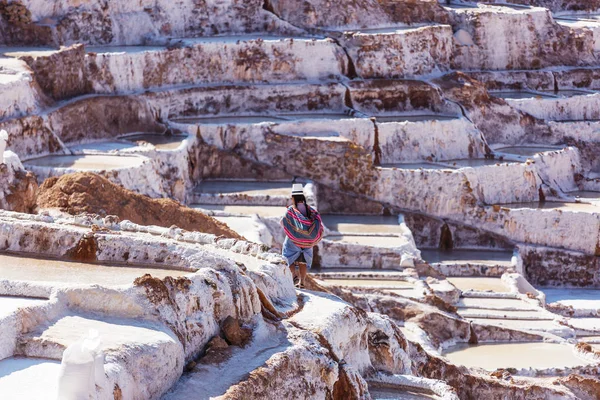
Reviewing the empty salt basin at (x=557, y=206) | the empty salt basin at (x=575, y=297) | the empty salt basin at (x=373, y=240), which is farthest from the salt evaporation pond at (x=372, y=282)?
the empty salt basin at (x=557, y=206)

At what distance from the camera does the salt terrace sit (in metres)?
8.78

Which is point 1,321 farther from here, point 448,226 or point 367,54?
point 367,54

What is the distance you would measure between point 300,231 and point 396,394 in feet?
7.41

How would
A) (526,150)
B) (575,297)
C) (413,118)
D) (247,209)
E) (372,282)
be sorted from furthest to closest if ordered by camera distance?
(526,150) < (413,118) < (575,297) < (247,209) < (372,282)

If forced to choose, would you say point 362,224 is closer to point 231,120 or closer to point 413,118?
point 231,120

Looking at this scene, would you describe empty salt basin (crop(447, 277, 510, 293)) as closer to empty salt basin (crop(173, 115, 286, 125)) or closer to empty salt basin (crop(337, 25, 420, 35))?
empty salt basin (crop(173, 115, 286, 125))

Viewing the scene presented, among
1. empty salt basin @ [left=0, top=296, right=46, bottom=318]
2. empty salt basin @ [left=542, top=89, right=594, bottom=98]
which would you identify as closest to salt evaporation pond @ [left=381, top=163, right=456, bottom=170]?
empty salt basin @ [left=542, top=89, right=594, bottom=98]

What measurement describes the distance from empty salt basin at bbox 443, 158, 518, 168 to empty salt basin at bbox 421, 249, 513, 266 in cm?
210

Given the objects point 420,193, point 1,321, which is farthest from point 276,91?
point 1,321

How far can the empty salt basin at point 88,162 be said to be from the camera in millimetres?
20881

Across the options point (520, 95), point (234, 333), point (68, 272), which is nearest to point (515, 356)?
point (234, 333)

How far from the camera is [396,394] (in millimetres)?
11258

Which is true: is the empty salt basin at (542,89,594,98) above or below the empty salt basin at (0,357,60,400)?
below

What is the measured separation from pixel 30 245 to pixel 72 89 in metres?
15.1
